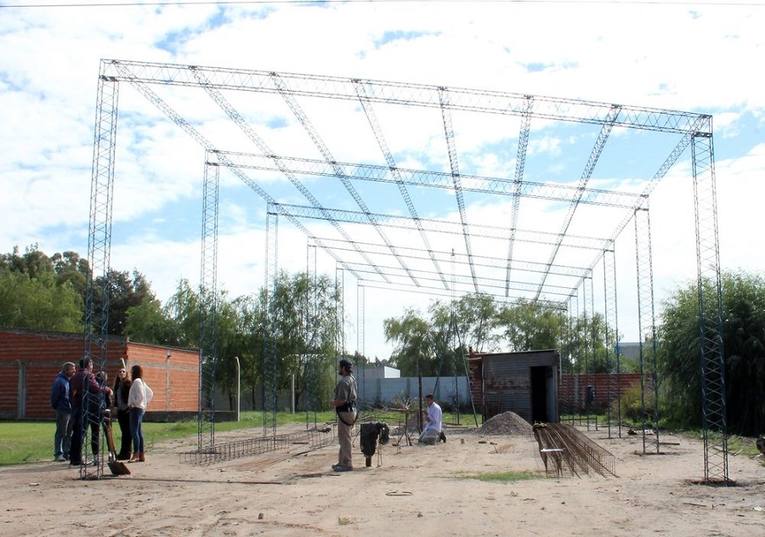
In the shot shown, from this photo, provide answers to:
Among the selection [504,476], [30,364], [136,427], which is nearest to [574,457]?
[504,476]

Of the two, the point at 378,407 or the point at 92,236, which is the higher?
the point at 92,236

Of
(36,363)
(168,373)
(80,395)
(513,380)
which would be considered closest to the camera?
(80,395)

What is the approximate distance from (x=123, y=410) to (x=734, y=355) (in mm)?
22561

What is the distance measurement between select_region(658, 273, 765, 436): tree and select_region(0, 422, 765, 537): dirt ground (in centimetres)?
1453

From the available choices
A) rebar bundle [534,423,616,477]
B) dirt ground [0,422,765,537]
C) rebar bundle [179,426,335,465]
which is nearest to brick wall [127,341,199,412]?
rebar bundle [179,426,335,465]

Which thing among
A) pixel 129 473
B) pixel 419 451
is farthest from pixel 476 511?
pixel 419 451

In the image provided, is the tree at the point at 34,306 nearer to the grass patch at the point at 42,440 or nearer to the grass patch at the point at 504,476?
the grass patch at the point at 42,440

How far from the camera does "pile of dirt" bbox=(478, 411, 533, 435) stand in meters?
29.1

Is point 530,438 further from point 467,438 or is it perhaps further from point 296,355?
point 296,355

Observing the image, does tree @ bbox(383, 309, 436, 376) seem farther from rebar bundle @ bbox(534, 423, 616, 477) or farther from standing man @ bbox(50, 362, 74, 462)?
standing man @ bbox(50, 362, 74, 462)

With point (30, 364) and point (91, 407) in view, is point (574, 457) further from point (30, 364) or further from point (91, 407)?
point (30, 364)

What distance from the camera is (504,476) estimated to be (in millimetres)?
13844

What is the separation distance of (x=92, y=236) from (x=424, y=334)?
59306mm

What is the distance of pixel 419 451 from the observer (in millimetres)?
20297
